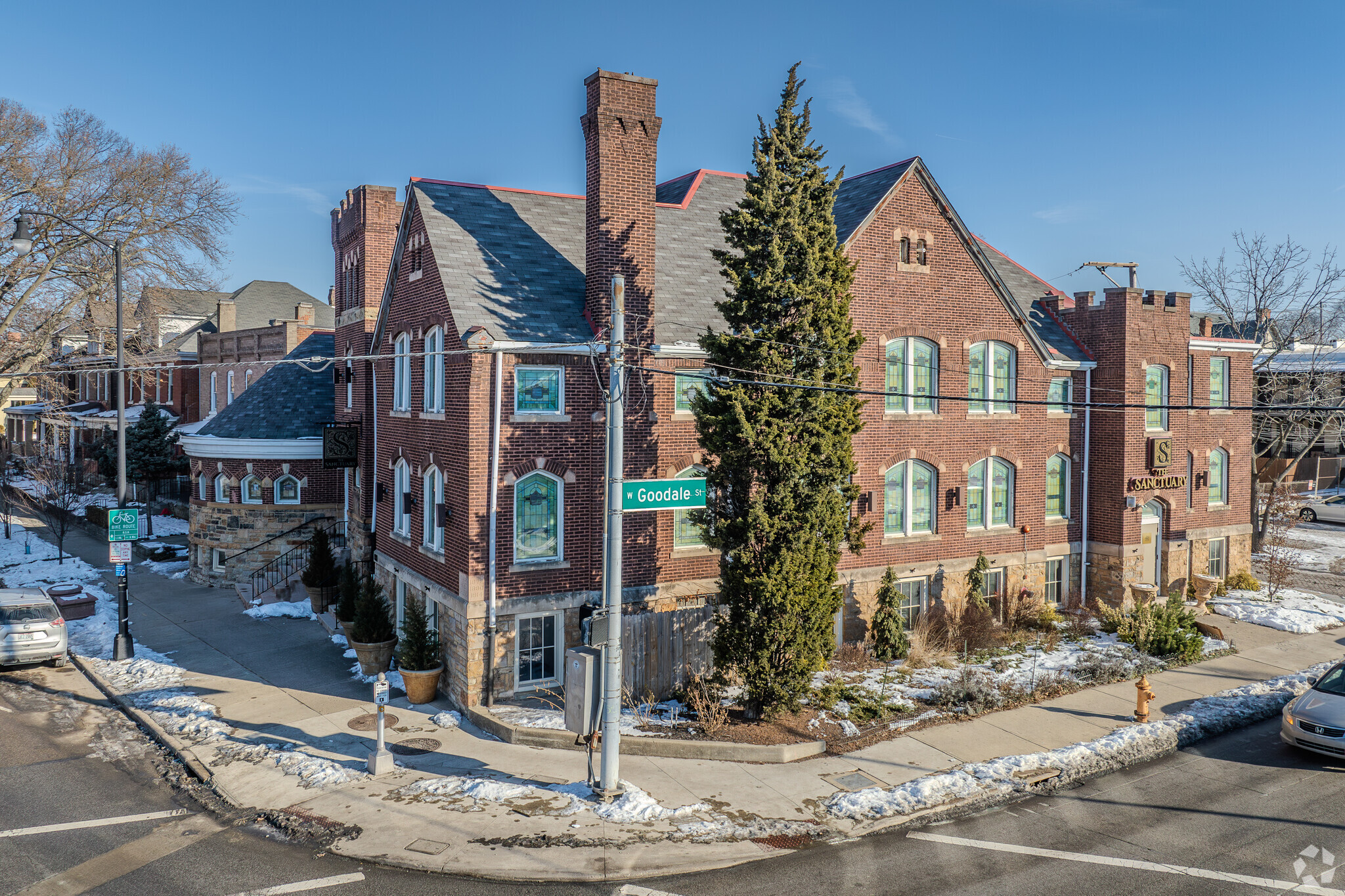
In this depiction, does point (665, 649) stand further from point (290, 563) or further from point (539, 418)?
point (290, 563)

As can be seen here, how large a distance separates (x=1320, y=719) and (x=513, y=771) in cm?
1295

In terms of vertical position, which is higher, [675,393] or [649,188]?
[649,188]

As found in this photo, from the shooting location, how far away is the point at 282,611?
23.9m

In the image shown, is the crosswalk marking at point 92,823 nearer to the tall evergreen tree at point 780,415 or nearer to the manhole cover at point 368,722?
the manhole cover at point 368,722

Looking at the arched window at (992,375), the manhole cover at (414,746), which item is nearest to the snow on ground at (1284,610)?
the arched window at (992,375)

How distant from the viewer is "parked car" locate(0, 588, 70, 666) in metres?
18.5

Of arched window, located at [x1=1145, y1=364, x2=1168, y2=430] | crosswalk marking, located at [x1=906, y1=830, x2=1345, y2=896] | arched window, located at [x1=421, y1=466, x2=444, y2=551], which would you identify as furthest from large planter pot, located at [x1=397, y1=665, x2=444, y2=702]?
arched window, located at [x1=1145, y1=364, x2=1168, y2=430]

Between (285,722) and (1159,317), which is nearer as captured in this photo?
(285,722)

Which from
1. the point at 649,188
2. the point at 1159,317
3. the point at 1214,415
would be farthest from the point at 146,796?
the point at 1214,415

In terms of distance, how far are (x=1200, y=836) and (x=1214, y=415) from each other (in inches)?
738

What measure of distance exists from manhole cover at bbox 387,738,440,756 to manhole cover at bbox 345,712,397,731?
775 millimetres

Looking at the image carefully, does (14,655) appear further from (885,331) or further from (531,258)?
(885,331)

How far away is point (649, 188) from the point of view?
17.9 m

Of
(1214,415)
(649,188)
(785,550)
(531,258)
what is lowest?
(785,550)
